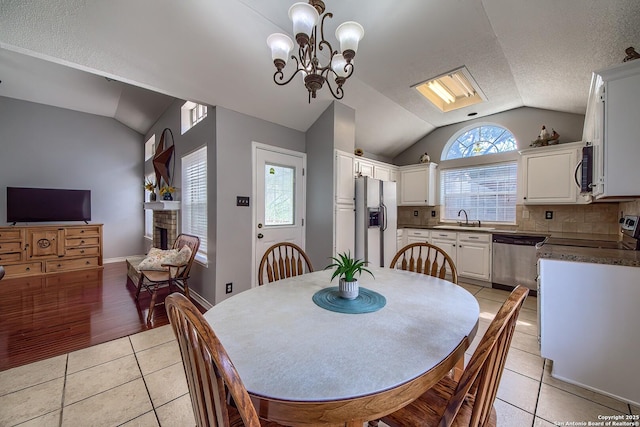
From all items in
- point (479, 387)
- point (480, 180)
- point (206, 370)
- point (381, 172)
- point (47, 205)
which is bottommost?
point (479, 387)

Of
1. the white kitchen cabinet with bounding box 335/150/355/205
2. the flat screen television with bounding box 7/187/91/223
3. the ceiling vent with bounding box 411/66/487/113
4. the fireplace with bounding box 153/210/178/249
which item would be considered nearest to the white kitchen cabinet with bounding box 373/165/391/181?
the white kitchen cabinet with bounding box 335/150/355/205

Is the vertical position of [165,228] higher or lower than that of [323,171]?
lower

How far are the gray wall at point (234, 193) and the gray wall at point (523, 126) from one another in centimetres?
352

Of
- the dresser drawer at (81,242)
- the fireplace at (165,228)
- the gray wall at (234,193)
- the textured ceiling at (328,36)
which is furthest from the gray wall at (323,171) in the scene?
the dresser drawer at (81,242)

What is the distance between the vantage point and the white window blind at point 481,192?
4117 millimetres

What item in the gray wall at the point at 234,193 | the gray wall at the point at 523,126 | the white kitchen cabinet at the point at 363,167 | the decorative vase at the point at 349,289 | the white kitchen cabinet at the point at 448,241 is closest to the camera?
the decorative vase at the point at 349,289

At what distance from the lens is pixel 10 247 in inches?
166

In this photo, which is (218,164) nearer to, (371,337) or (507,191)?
(371,337)

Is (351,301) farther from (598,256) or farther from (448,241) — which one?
(448,241)

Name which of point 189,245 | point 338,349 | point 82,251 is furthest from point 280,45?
point 82,251

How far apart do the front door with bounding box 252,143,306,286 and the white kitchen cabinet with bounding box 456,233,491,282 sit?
265cm

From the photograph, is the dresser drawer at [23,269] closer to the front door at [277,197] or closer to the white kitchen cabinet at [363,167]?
the front door at [277,197]

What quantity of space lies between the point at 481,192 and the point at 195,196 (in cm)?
487

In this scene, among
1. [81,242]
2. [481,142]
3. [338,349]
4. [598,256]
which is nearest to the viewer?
[338,349]
